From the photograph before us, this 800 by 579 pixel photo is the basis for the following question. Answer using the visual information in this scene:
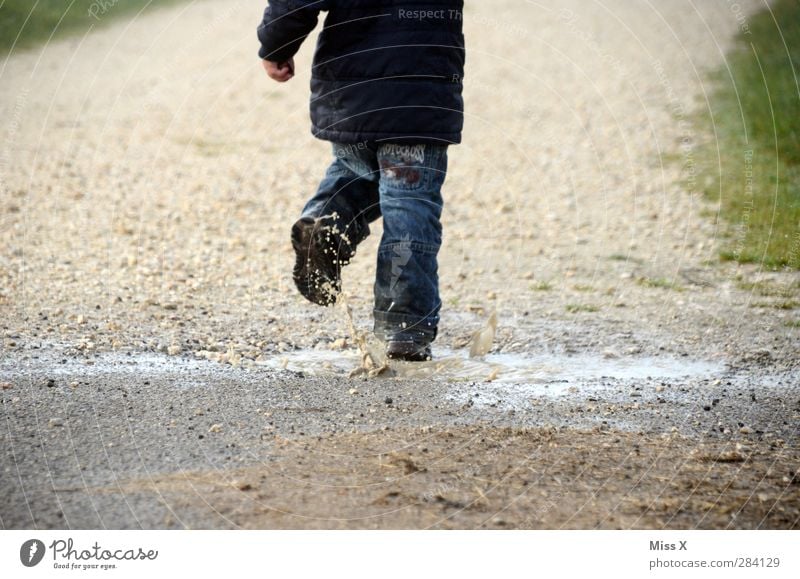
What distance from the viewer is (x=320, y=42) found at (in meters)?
4.74

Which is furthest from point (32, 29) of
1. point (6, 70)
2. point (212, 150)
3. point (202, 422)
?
point (202, 422)

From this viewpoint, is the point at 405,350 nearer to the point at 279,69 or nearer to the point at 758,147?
the point at 279,69

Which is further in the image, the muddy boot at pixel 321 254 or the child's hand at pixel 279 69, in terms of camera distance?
the muddy boot at pixel 321 254

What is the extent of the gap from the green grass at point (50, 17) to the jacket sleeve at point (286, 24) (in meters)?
8.94

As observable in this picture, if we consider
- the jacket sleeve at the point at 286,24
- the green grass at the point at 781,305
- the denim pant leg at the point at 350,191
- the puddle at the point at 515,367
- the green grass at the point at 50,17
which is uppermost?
the green grass at the point at 50,17

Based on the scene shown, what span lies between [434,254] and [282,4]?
1.25 metres

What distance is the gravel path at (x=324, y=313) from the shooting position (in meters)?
3.55

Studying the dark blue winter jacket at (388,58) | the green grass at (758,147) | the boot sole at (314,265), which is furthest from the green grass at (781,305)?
the boot sole at (314,265)

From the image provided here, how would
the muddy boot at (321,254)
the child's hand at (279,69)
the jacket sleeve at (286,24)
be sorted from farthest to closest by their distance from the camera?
the muddy boot at (321,254), the child's hand at (279,69), the jacket sleeve at (286,24)

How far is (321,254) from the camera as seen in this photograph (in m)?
4.98

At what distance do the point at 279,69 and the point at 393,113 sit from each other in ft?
1.96

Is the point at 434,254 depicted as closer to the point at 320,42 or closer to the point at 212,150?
the point at 320,42

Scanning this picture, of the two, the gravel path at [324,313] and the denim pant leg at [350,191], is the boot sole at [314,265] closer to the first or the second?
the denim pant leg at [350,191]

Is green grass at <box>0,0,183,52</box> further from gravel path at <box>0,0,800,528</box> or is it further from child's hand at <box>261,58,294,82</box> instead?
child's hand at <box>261,58,294,82</box>
